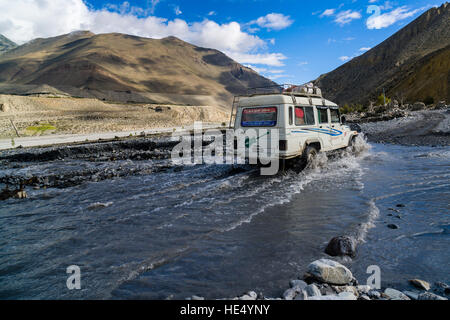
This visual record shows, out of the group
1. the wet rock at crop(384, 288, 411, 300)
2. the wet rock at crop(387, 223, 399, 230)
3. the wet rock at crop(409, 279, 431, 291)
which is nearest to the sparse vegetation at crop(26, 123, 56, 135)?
the wet rock at crop(387, 223, 399, 230)

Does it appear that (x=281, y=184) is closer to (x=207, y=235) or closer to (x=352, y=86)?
(x=207, y=235)

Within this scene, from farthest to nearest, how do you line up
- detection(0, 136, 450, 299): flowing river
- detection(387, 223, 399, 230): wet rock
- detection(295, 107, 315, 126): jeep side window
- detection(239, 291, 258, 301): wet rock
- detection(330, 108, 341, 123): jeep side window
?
detection(330, 108, 341, 123): jeep side window < detection(295, 107, 315, 126): jeep side window < detection(387, 223, 399, 230): wet rock < detection(0, 136, 450, 299): flowing river < detection(239, 291, 258, 301): wet rock

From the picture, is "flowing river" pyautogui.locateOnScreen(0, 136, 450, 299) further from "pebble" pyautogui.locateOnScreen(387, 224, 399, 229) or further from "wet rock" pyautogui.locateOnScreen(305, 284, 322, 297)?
"wet rock" pyautogui.locateOnScreen(305, 284, 322, 297)

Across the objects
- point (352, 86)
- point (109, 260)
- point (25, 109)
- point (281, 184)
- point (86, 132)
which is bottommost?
point (109, 260)

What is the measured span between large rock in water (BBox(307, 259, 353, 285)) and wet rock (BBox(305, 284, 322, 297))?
33cm

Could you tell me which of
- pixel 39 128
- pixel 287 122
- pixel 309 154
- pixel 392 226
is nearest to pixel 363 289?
pixel 392 226

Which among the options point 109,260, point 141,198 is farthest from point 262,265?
point 141,198

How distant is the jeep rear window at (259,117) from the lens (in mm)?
9008

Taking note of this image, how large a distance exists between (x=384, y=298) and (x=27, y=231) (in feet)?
22.0

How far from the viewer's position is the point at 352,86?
309ft

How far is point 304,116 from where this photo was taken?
382 inches

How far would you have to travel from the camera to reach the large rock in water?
11.0 feet

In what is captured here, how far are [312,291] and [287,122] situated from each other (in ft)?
21.1

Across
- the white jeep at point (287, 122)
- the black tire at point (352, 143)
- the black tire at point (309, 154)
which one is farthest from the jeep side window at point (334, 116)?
the black tire at point (309, 154)
